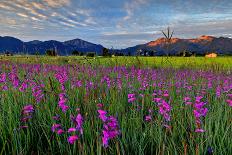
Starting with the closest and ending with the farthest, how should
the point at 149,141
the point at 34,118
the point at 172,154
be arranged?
the point at 172,154 < the point at 149,141 < the point at 34,118

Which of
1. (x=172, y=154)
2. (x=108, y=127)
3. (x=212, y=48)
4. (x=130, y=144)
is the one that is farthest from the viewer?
(x=212, y=48)

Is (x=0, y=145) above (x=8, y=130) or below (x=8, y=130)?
below

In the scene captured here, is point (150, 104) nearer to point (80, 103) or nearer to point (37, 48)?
point (80, 103)

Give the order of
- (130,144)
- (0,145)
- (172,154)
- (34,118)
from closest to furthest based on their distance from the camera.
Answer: (172,154) → (130,144) → (0,145) → (34,118)

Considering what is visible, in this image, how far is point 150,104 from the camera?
412 centimetres

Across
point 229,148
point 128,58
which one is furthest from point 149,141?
point 128,58

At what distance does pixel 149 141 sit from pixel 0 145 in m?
1.51

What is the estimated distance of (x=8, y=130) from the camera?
2789 mm

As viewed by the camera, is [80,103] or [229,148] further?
[80,103]

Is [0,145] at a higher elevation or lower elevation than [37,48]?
lower

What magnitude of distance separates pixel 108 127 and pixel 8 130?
1.55 metres

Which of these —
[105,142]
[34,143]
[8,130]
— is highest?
[105,142]

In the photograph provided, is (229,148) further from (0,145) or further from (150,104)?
(0,145)

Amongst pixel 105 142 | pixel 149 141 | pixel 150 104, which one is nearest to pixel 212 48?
pixel 150 104
